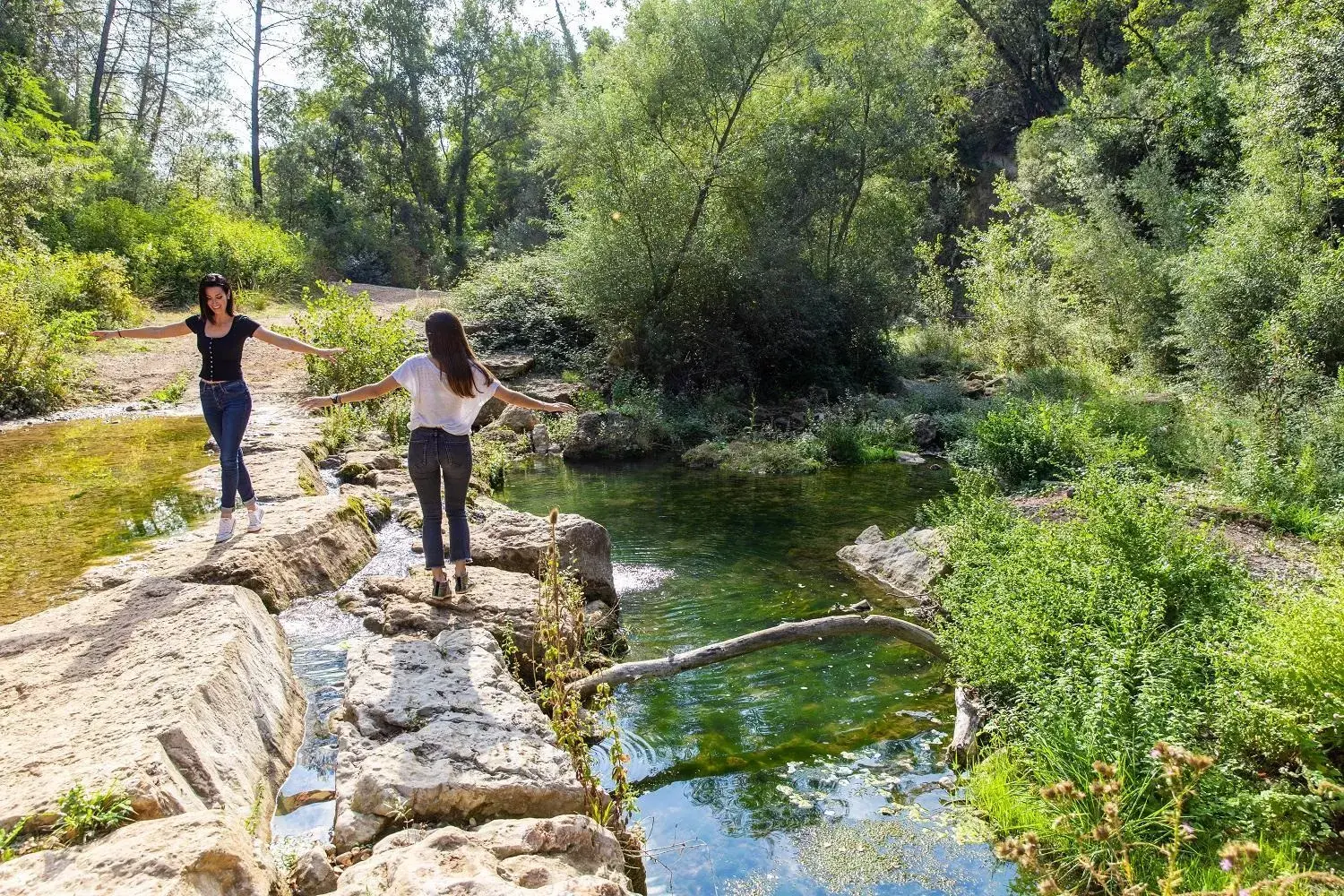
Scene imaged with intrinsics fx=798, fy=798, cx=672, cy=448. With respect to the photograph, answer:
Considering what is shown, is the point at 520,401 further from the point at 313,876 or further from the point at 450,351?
the point at 313,876

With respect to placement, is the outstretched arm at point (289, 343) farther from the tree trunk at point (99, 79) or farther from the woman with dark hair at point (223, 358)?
the tree trunk at point (99, 79)

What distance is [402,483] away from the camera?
9.92 metres

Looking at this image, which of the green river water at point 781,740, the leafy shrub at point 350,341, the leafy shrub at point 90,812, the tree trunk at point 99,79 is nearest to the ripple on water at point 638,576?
the green river water at point 781,740

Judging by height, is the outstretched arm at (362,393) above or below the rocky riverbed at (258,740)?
above

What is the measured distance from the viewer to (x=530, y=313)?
20422mm

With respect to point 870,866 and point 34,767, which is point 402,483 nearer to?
point 34,767

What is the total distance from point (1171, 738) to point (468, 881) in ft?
10.7

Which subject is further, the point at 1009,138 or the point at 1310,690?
the point at 1009,138

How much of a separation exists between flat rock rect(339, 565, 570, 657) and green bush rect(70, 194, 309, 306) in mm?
19834

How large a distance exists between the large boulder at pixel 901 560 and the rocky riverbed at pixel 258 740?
390 centimetres

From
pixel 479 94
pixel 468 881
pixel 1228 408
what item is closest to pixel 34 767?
pixel 468 881

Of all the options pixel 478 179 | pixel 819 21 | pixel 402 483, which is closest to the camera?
pixel 402 483

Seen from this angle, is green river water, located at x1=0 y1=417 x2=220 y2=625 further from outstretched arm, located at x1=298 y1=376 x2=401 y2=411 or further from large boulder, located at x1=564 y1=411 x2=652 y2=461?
large boulder, located at x1=564 y1=411 x2=652 y2=461

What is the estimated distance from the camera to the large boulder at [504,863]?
253 centimetres
